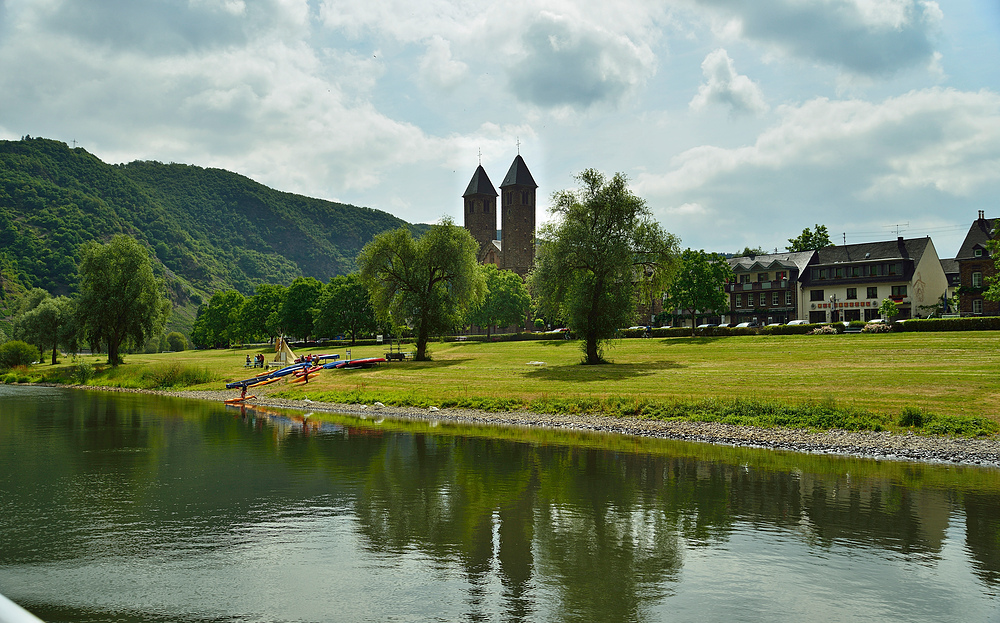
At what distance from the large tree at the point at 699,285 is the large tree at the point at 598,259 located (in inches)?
998

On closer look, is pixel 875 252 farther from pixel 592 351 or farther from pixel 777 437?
pixel 777 437

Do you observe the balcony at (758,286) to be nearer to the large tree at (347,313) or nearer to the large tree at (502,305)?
the large tree at (502,305)

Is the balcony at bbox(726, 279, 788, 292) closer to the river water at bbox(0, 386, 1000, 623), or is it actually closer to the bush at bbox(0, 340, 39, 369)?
the river water at bbox(0, 386, 1000, 623)

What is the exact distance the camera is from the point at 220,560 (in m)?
11.9

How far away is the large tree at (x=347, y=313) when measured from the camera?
104000mm

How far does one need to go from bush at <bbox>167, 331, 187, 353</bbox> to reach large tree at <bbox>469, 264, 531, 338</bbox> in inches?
3848

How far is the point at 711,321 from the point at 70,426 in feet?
288

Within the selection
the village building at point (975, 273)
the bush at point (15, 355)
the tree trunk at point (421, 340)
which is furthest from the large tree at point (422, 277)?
the village building at point (975, 273)

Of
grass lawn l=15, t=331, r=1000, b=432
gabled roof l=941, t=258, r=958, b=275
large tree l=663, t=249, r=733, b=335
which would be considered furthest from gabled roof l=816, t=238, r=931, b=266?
grass lawn l=15, t=331, r=1000, b=432

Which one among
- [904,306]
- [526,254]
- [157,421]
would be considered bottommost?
[157,421]

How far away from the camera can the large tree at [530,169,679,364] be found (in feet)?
161

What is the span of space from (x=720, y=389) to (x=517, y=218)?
4635 inches

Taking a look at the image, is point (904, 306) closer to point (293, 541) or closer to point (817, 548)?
point (817, 548)

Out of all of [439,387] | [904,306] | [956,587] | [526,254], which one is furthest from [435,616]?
[526,254]
